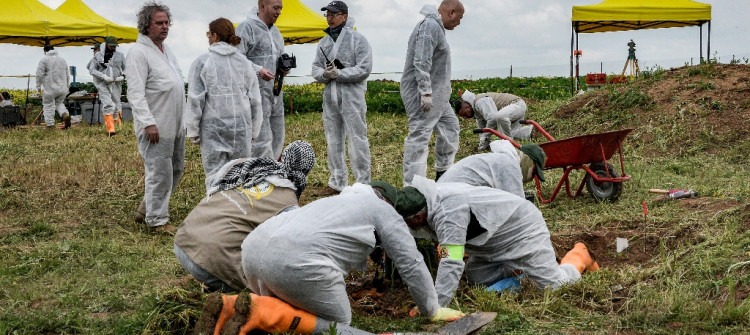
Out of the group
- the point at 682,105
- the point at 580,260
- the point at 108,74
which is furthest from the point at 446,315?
the point at 108,74

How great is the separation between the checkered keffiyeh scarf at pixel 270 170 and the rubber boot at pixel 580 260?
1801mm

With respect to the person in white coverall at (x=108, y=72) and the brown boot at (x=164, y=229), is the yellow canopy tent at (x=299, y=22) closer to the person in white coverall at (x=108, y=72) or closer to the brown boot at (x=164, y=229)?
the person in white coverall at (x=108, y=72)

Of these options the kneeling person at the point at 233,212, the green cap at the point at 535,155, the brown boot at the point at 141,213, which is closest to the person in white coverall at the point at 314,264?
the kneeling person at the point at 233,212

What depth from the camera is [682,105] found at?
1227cm

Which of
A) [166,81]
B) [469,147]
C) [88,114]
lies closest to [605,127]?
[469,147]

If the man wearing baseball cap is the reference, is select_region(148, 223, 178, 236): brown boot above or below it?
below

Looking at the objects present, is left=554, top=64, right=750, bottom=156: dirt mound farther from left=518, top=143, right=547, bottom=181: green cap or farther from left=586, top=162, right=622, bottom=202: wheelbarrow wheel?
left=518, top=143, right=547, bottom=181: green cap

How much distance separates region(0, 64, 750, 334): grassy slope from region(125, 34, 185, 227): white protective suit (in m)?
0.40

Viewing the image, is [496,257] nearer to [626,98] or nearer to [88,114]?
[626,98]

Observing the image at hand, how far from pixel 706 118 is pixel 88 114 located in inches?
539

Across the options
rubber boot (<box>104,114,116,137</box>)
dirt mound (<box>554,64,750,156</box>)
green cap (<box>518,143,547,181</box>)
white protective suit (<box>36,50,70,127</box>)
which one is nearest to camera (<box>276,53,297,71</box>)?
green cap (<box>518,143,547,181</box>)

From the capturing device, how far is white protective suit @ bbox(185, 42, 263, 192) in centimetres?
641

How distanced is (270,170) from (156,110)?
2426 millimetres

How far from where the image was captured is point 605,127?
12359 mm
